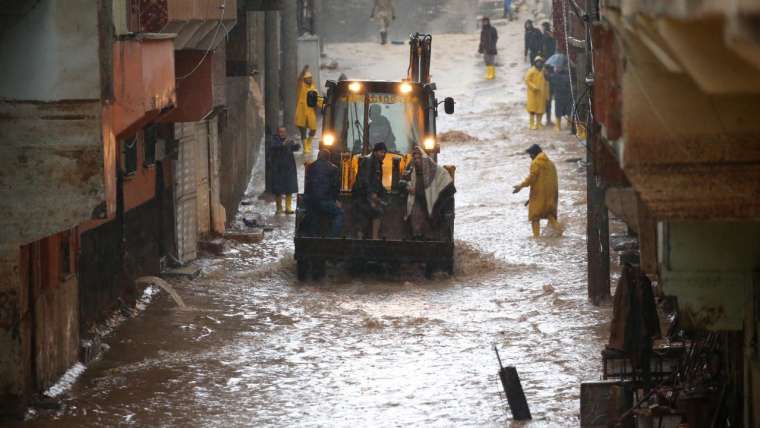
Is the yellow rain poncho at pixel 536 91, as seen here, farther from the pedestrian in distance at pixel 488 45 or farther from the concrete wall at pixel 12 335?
the concrete wall at pixel 12 335

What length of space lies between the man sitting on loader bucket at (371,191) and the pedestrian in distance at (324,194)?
252 millimetres

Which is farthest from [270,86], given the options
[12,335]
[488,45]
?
[12,335]

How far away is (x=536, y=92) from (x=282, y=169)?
35.3 feet

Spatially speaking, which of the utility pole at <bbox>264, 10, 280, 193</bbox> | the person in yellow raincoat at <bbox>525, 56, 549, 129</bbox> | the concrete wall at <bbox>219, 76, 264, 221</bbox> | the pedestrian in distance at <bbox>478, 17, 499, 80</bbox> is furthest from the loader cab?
the pedestrian in distance at <bbox>478, 17, 499, 80</bbox>

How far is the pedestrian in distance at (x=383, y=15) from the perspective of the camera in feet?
136

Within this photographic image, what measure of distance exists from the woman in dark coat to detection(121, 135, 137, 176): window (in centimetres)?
754

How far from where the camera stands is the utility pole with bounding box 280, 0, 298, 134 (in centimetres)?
2948

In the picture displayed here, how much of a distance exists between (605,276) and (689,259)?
25.5 ft

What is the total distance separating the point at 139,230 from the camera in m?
15.7

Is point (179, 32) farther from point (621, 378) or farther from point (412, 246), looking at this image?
point (621, 378)

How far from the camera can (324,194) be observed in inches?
661

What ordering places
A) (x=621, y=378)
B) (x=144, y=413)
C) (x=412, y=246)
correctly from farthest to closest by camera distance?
(x=412, y=246), (x=144, y=413), (x=621, y=378)

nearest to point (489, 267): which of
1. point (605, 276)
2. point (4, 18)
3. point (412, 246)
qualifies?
point (412, 246)

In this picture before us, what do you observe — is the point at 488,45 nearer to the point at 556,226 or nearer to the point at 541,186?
the point at 556,226
